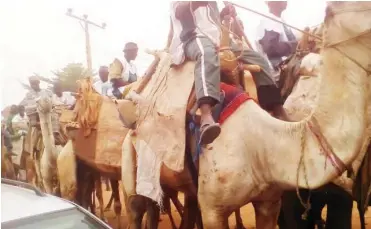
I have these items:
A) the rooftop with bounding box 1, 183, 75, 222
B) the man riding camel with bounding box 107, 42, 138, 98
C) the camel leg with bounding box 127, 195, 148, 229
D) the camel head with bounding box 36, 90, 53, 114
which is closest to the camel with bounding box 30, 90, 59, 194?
the camel head with bounding box 36, 90, 53, 114

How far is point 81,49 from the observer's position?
5.15 metres

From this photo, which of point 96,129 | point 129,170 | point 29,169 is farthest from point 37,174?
point 129,170

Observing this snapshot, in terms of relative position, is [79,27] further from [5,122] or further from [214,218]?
[214,218]

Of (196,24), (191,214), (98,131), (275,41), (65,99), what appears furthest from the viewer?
(98,131)

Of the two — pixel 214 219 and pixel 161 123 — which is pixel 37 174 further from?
pixel 214 219

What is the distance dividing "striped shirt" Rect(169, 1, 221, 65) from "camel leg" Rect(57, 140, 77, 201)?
2395 mm

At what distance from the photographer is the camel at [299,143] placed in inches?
141

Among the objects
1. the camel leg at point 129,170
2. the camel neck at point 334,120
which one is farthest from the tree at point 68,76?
the camel neck at point 334,120

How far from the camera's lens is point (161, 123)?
15.1 ft

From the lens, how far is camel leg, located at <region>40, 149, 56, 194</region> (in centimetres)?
662

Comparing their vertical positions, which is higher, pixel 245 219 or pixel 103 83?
pixel 103 83

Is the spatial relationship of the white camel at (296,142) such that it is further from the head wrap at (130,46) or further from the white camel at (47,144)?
the white camel at (47,144)

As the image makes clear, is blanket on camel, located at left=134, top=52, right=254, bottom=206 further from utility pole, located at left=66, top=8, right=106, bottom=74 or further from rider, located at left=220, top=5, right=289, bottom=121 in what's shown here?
utility pole, located at left=66, top=8, right=106, bottom=74

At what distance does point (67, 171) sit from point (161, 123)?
2.32 m
